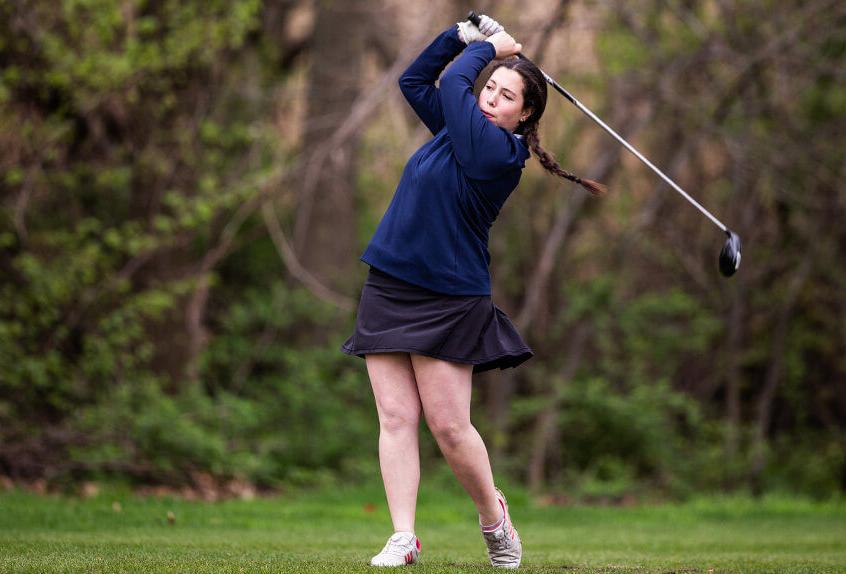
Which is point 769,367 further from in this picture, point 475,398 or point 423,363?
point 423,363

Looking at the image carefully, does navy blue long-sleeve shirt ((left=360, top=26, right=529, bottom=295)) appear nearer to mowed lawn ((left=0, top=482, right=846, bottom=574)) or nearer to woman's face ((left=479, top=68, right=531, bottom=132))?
woman's face ((left=479, top=68, right=531, bottom=132))

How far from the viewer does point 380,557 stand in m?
4.33

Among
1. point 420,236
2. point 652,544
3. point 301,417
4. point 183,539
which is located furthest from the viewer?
point 301,417

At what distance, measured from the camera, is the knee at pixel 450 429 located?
4352 mm

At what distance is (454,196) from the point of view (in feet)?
14.1

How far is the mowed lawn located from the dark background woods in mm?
1327

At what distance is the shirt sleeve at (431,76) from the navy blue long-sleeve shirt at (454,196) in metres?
0.14

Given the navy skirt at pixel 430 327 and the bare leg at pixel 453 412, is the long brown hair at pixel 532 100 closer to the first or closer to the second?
the navy skirt at pixel 430 327

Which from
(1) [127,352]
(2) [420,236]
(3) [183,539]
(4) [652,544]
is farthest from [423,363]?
(1) [127,352]

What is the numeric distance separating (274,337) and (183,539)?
6.34 meters

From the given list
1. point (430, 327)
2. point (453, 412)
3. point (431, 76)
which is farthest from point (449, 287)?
point (431, 76)

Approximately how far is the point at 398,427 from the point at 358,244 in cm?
832

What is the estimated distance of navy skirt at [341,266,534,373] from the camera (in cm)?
428

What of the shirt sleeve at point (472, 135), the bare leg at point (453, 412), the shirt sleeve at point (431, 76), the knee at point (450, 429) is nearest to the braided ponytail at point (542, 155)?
the shirt sleeve at point (472, 135)
